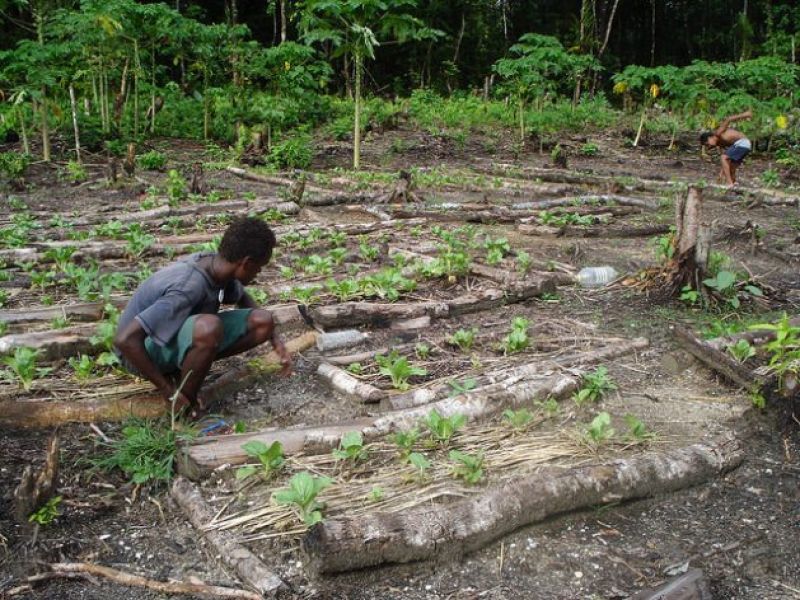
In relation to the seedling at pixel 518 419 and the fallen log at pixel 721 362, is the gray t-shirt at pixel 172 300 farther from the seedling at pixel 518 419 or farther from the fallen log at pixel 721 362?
the fallen log at pixel 721 362

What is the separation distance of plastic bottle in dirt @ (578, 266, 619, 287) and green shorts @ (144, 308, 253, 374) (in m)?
3.39

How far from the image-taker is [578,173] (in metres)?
13.5

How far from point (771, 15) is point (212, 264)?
24.4 m

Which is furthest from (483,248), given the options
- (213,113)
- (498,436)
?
(213,113)

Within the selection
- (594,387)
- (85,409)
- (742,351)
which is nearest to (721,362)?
(742,351)

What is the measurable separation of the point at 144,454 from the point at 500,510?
1.64 metres

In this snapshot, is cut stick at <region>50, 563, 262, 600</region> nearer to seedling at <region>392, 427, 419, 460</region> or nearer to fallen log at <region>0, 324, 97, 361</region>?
seedling at <region>392, 427, 419, 460</region>

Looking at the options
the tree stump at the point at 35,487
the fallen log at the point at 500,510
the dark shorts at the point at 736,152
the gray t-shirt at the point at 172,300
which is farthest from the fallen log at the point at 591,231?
the tree stump at the point at 35,487

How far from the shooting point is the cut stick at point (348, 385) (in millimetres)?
4078

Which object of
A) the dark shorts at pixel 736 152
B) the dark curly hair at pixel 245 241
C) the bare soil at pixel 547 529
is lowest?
the bare soil at pixel 547 529

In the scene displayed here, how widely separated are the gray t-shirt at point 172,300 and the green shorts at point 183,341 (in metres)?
0.05

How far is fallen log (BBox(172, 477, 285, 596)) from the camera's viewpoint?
2.57 m

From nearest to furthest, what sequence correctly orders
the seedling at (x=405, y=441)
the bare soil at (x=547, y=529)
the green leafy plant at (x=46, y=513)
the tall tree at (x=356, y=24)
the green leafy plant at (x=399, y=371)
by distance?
the bare soil at (x=547, y=529)
the green leafy plant at (x=46, y=513)
the seedling at (x=405, y=441)
the green leafy plant at (x=399, y=371)
the tall tree at (x=356, y=24)

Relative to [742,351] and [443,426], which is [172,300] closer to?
[443,426]
